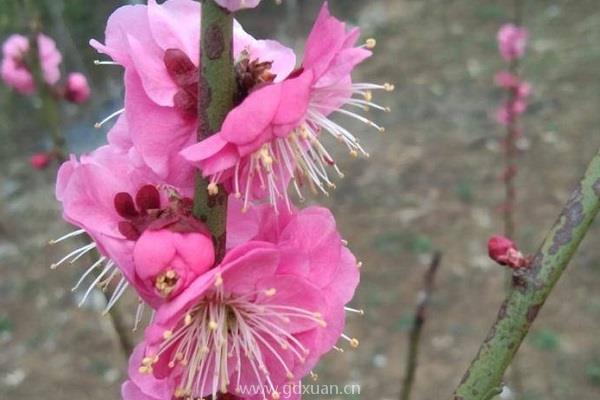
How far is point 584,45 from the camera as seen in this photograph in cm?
645

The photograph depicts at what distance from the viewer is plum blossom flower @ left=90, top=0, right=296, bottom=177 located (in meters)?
0.70

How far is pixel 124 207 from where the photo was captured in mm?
731

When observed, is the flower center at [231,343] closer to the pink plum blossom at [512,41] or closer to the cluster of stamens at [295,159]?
the cluster of stamens at [295,159]

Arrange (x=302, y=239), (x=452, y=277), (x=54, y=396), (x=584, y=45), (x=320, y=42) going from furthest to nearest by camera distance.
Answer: (x=584, y=45) < (x=452, y=277) < (x=54, y=396) < (x=302, y=239) < (x=320, y=42)

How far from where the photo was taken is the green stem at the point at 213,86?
0.63m

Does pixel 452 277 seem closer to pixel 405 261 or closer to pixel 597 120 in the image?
pixel 405 261

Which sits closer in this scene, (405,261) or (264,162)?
(264,162)

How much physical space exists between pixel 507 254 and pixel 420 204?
4081 millimetres

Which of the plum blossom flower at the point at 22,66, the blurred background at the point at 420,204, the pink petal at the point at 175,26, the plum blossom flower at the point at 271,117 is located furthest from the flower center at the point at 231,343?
the plum blossom flower at the point at 22,66

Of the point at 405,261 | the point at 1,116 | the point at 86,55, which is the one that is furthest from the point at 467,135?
the point at 1,116

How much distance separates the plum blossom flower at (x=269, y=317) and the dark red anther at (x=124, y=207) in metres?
0.09

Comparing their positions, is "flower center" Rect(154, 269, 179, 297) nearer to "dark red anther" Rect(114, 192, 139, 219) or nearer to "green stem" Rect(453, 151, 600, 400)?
"dark red anther" Rect(114, 192, 139, 219)

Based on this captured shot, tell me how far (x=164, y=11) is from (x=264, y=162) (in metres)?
0.17

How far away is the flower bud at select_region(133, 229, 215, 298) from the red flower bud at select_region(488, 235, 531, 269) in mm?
299
